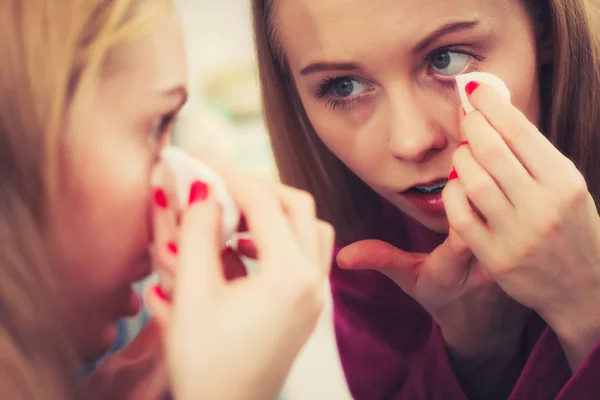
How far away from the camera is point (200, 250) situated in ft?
0.95

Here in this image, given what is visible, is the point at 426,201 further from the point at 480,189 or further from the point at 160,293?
the point at 160,293

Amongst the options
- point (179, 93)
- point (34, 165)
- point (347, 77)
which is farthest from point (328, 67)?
point (34, 165)

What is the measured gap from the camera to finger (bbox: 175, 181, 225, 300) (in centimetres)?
28

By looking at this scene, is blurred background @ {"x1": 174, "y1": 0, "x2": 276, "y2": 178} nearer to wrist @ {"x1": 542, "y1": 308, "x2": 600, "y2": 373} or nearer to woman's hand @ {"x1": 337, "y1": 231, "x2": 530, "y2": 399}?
woman's hand @ {"x1": 337, "y1": 231, "x2": 530, "y2": 399}

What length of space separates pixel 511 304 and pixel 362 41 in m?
0.29

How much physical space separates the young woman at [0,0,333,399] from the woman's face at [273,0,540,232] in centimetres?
11

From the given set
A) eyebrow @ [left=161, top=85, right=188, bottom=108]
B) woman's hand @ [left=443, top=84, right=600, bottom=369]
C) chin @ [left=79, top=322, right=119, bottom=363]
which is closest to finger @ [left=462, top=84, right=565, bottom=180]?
woman's hand @ [left=443, top=84, right=600, bottom=369]

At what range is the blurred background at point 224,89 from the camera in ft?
1.64

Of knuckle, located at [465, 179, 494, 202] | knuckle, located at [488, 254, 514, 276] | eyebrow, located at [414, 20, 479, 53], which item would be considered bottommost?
knuckle, located at [488, 254, 514, 276]

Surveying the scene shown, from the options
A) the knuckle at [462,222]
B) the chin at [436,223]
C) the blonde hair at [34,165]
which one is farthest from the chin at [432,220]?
the blonde hair at [34,165]

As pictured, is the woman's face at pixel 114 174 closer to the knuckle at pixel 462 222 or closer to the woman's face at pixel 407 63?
the woman's face at pixel 407 63

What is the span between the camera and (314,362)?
516 mm

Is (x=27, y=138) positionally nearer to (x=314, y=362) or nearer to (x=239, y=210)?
(x=239, y=210)

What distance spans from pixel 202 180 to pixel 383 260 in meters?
0.20
